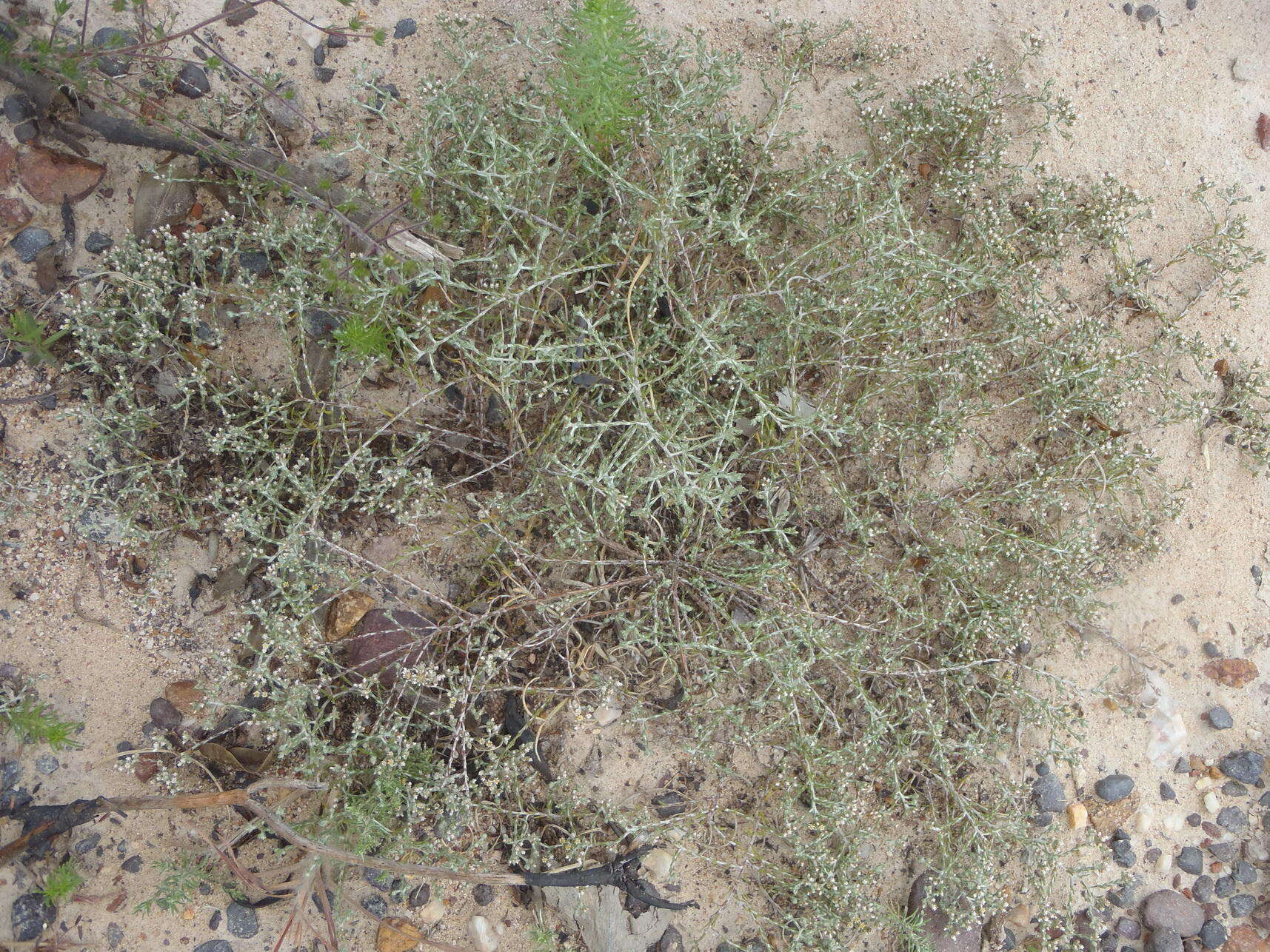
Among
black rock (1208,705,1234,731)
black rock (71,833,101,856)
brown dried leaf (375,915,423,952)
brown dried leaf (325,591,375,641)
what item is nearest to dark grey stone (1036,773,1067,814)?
black rock (1208,705,1234,731)

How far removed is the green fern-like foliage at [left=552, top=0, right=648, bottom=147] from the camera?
259cm

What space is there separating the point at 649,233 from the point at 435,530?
137 centimetres

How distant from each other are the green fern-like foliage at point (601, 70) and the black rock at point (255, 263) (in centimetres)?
126

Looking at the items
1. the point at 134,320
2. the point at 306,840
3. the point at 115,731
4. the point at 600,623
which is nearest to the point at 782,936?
the point at 600,623

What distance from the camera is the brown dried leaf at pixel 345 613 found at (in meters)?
3.25

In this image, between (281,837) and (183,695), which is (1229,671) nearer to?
(281,837)

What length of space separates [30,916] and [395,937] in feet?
4.05

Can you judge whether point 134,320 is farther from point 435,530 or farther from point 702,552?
point 702,552

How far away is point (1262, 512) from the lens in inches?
146

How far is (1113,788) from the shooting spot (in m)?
3.56

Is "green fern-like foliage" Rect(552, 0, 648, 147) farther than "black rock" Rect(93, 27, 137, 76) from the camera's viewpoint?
No

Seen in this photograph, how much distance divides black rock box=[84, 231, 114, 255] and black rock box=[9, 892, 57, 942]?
7.51 feet

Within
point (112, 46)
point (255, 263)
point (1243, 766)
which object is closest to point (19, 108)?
point (112, 46)

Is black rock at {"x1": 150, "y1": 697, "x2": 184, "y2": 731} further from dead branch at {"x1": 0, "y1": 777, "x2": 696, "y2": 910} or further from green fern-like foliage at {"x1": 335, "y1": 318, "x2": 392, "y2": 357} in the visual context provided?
green fern-like foliage at {"x1": 335, "y1": 318, "x2": 392, "y2": 357}
